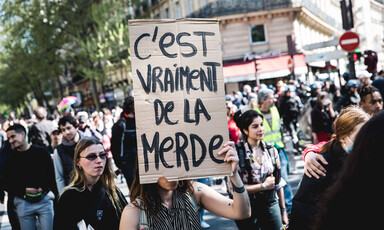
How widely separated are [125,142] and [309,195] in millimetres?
4445

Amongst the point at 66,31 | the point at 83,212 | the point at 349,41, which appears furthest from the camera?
the point at 66,31

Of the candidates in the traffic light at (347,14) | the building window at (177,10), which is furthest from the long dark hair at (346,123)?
the building window at (177,10)

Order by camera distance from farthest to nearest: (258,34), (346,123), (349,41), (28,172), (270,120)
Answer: (258,34) → (349,41) → (270,120) → (28,172) → (346,123)

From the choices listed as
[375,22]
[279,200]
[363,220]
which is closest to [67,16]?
[375,22]

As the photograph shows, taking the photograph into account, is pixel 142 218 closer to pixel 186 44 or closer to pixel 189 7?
pixel 186 44

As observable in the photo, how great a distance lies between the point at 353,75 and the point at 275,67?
17.5 metres

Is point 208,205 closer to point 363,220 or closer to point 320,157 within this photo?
point 320,157

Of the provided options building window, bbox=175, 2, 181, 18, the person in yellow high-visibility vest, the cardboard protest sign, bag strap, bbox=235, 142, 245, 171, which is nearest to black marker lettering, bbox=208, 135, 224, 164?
the cardboard protest sign

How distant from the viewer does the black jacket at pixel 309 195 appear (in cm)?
251

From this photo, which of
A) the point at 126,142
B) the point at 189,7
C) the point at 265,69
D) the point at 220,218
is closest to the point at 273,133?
the point at 220,218

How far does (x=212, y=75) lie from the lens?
8.93ft

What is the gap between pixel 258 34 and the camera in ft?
98.1

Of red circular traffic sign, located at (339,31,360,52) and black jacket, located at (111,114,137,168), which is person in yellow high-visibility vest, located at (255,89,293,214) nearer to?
black jacket, located at (111,114,137,168)

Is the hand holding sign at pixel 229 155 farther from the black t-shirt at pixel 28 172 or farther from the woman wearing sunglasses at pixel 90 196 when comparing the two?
the black t-shirt at pixel 28 172
